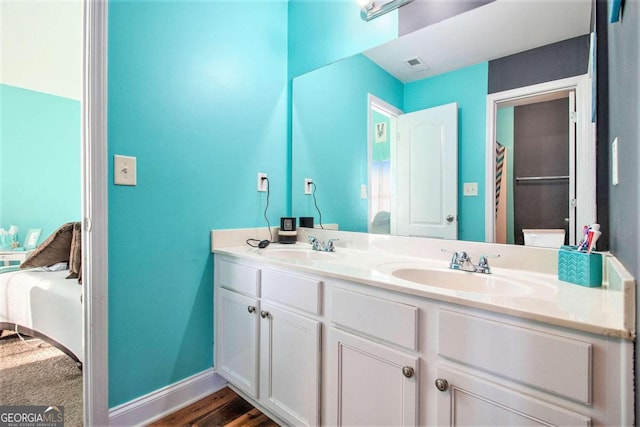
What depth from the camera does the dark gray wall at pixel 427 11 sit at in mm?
1341

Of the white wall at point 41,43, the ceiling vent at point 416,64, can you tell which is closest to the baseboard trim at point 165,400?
the ceiling vent at point 416,64

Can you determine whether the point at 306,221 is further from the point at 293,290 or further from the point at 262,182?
the point at 293,290

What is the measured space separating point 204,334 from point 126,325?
0.39m

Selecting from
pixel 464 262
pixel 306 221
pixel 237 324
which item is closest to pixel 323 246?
pixel 306 221

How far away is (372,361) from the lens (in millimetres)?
986

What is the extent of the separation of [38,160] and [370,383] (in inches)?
168

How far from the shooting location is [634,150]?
0.61 metres

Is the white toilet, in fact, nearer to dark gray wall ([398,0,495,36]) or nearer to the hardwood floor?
dark gray wall ([398,0,495,36])

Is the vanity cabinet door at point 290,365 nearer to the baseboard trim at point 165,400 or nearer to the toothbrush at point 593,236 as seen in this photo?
the baseboard trim at point 165,400

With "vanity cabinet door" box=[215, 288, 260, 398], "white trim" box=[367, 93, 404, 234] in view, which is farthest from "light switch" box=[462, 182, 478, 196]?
"vanity cabinet door" box=[215, 288, 260, 398]

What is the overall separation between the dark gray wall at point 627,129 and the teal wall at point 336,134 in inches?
33.2

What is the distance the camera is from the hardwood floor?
1.39 metres

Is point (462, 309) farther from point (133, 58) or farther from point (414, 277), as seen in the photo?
point (133, 58)

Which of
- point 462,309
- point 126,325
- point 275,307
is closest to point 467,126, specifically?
point 462,309
